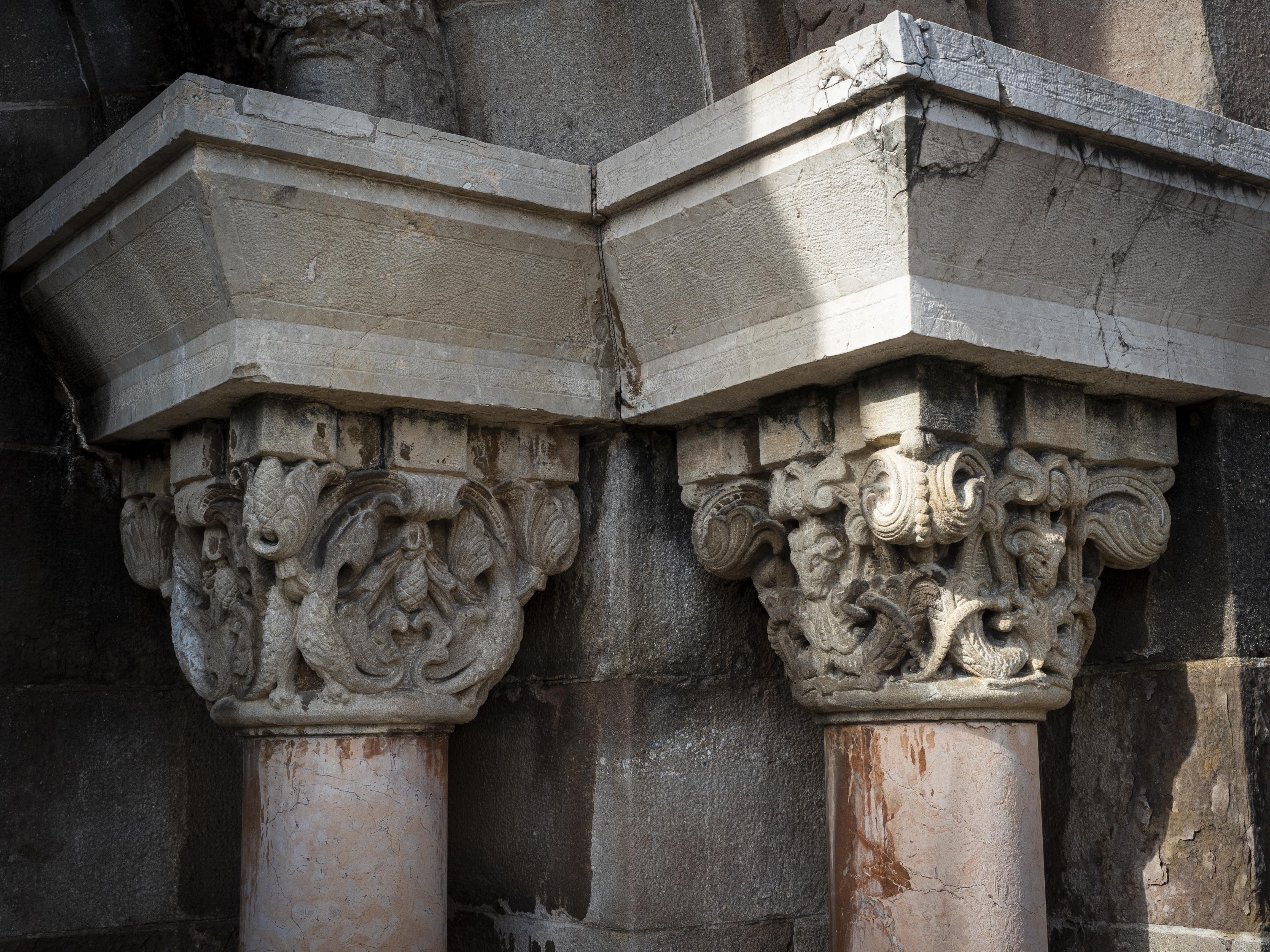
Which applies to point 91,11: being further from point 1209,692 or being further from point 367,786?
point 1209,692

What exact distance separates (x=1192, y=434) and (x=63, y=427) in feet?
7.23

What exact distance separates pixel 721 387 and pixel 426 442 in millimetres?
528

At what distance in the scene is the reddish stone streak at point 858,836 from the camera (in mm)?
2066

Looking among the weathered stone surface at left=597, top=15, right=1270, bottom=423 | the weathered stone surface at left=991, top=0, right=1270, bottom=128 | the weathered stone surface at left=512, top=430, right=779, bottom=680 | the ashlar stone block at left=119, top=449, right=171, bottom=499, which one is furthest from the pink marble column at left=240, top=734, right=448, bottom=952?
the weathered stone surface at left=991, top=0, right=1270, bottom=128

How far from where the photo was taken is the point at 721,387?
217 cm

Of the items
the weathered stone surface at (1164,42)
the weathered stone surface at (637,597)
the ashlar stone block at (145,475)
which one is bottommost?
the weathered stone surface at (637,597)

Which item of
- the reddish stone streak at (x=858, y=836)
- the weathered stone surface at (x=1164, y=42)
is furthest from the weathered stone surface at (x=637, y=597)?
the weathered stone surface at (x=1164, y=42)

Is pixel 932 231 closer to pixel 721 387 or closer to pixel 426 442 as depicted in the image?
pixel 721 387

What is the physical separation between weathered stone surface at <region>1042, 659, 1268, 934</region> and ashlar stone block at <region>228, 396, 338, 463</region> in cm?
148

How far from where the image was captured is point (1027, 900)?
6.66 feet

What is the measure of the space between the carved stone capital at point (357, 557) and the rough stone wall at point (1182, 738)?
107cm

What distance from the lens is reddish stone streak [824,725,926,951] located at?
2.07m

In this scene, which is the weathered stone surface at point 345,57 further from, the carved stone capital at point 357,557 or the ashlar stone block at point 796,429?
the ashlar stone block at point 796,429

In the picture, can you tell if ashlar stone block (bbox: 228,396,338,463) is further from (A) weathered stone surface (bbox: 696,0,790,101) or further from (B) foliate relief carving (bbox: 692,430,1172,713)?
(A) weathered stone surface (bbox: 696,0,790,101)
